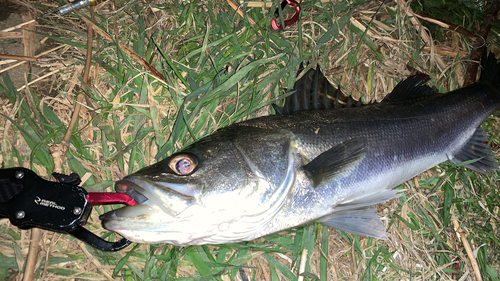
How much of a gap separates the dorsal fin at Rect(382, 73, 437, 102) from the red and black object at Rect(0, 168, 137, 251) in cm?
244

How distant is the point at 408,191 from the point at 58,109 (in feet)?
11.0

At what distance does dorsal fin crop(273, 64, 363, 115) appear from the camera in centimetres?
257

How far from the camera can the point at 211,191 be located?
1.81m

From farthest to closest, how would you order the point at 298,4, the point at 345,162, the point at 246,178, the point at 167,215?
the point at 298,4 < the point at 345,162 < the point at 246,178 < the point at 167,215

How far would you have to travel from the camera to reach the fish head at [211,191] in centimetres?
173

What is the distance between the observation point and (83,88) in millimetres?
2709

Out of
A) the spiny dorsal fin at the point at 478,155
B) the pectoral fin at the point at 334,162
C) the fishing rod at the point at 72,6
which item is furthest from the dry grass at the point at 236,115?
the pectoral fin at the point at 334,162

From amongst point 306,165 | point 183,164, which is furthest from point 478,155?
point 183,164

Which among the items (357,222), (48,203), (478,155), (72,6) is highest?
(72,6)

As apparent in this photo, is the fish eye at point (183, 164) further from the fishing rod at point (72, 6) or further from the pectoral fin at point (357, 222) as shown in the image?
the fishing rod at point (72, 6)

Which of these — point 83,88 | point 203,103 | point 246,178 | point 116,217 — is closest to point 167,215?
point 116,217

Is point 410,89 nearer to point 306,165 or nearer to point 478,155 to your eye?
point 478,155

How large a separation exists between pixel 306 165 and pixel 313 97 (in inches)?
27.1

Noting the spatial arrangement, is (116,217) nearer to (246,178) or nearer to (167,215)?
(167,215)
